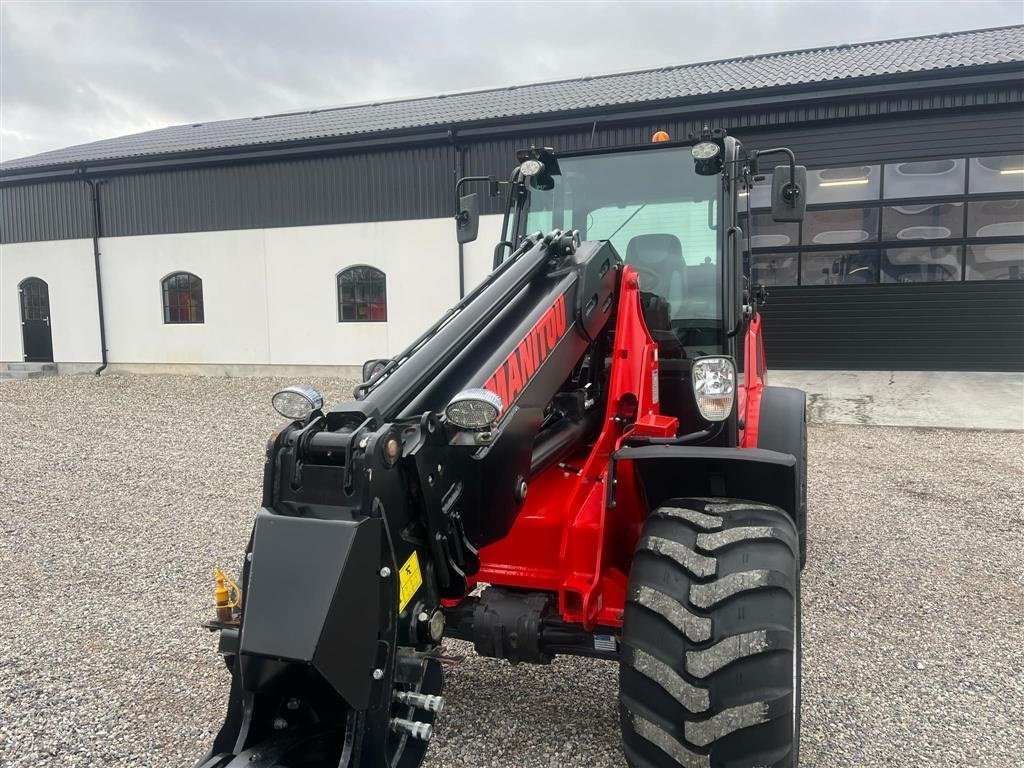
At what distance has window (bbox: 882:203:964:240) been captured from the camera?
12055 mm

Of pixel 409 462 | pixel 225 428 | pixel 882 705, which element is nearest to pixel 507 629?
pixel 409 462

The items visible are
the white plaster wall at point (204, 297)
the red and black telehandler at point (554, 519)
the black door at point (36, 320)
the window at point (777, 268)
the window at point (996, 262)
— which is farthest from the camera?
the black door at point (36, 320)

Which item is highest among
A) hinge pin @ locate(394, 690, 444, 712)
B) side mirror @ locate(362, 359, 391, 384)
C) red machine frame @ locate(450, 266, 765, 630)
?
side mirror @ locate(362, 359, 391, 384)

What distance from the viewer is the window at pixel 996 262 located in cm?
1190

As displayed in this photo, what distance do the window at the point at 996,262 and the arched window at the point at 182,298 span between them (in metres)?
15.2

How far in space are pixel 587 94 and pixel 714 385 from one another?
14.1 meters

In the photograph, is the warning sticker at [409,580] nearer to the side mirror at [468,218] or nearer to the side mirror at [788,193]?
the side mirror at [788,193]

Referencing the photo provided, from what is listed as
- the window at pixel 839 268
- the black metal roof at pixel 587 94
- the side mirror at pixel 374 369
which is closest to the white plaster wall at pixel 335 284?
the black metal roof at pixel 587 94

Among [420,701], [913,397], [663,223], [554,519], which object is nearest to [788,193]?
[663,223]

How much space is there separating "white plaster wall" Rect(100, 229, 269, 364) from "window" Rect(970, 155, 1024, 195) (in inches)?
531

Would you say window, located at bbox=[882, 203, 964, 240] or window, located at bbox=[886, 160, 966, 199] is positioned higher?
window, located at bbox=[886, 160, 966, 199]

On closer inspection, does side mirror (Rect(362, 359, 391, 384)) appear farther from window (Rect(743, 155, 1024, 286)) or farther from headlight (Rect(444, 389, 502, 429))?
window (Rect(743, 155, 1024, 286))

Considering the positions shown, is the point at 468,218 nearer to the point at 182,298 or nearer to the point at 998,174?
the point at 998,174

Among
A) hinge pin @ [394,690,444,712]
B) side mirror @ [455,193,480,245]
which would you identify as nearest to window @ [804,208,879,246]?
side mirror @ [455,193,480,245]
